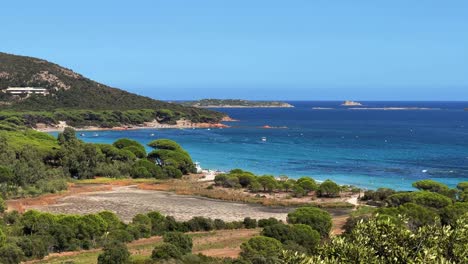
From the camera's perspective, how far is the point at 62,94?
14962 cm

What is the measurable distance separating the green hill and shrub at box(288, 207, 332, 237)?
116 m

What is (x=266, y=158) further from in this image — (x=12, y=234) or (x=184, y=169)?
(x=12, y=234)

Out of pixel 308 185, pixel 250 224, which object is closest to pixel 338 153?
pixel 308 185

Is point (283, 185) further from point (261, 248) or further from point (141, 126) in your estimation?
point (141, 126)

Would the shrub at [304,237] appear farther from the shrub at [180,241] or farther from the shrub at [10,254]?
the shrub at [10,254]

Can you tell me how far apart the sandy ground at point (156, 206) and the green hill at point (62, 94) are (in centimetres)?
9740

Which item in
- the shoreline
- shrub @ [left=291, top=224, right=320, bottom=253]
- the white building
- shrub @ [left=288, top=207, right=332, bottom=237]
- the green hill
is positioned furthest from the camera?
the white building

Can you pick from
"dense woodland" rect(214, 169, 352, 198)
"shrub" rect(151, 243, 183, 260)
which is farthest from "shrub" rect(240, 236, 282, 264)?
"dense woodland" rect(214, 169, 352, 198)

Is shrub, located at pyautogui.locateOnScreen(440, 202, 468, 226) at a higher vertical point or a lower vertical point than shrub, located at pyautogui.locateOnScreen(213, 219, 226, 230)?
higher

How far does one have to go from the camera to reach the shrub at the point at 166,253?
21.9 m

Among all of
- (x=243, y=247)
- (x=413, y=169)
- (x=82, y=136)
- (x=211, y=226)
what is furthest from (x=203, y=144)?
(x=243, y=247)

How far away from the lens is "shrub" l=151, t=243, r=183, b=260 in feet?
71.9

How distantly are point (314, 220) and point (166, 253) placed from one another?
11385 mm

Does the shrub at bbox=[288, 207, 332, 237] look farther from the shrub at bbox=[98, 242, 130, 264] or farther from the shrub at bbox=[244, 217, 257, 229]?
the shrub at bbox=[98, 242, 130, 264]
